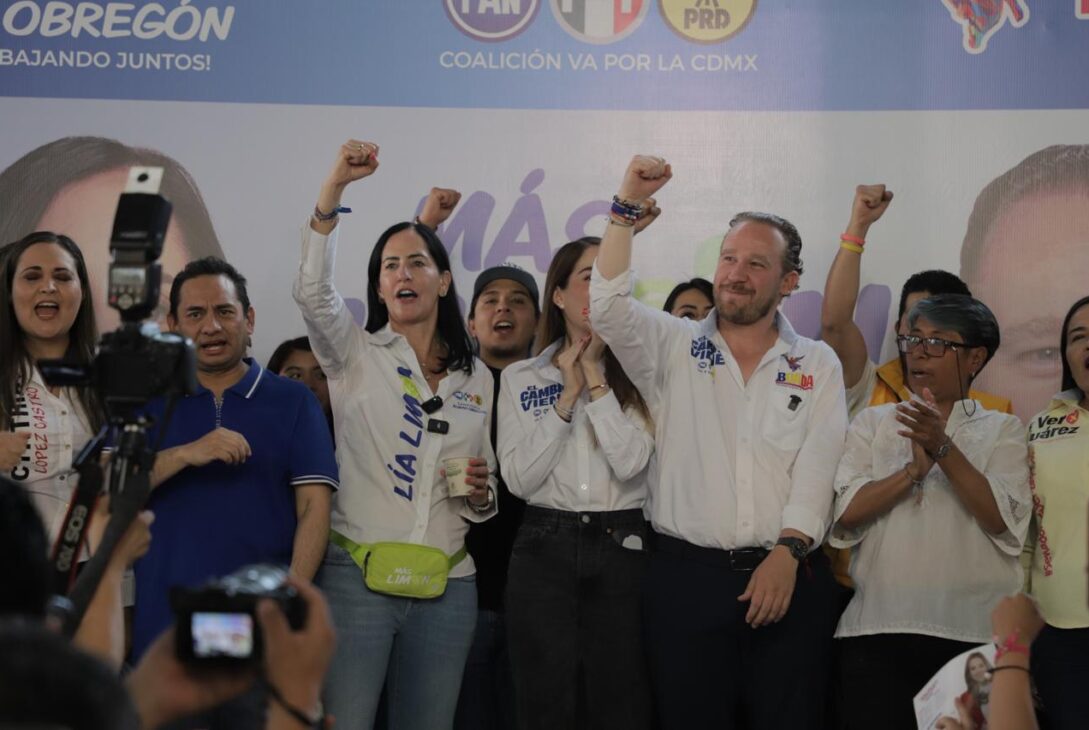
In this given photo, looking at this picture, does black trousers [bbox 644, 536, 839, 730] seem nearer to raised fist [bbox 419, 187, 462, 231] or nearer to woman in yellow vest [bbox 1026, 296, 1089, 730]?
woman in yellow vest [bbox 1026, 296, 1089, 730]

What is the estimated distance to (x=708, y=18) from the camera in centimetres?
435

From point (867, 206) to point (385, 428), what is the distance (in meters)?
1.57

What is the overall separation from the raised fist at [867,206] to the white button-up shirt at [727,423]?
0.50m

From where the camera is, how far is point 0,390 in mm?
3484

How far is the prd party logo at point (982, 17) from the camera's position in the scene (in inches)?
169

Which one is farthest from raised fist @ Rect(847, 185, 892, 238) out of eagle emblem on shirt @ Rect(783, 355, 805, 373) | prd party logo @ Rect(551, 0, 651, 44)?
prd party logo @ Rect(551, 0, 651, 44)

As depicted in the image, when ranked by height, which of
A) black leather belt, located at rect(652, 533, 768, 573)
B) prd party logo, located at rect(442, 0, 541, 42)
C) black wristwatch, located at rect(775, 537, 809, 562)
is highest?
prd party logo, located at rect(442, 0, 541, 42)

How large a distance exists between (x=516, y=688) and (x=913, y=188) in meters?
2.04

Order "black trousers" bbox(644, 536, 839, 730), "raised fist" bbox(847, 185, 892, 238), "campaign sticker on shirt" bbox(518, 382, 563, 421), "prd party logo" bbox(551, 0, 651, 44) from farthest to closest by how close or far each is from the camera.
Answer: "prd party logo" bbox(551, 0, 651, 44) < "raised fist" bbox(847, 185, 892, 238) < "campaign sticker on shirt" bbox(518, 382, 563, 421) < "black trousers" bbox(644, 536, 839, 730)

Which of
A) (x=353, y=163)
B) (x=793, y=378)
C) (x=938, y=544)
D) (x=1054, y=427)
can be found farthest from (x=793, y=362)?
(x=353, y=163)

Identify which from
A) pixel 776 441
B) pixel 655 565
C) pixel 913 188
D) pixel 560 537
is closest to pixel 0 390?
pixel 560 537

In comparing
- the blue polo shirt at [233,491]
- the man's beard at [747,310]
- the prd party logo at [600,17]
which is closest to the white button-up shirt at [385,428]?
the blue polo shirt at [233,491]

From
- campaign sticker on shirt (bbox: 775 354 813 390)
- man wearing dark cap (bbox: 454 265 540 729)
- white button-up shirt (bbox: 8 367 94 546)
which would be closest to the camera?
white button-up shirt (bbox: 8 367 94 546)

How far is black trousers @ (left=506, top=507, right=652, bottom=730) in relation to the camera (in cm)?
344
